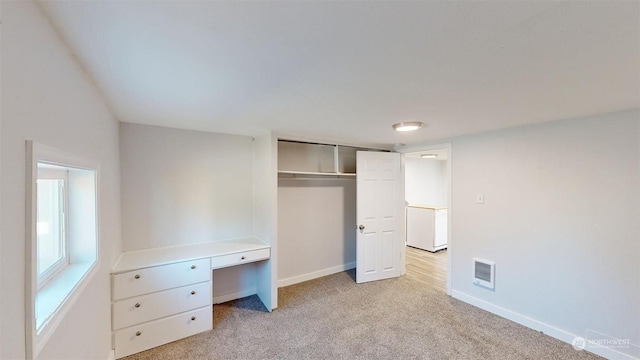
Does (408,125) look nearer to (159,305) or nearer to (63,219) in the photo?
(63,219)

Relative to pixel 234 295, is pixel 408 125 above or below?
Answer: above

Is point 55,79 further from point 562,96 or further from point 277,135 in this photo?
point 562,96

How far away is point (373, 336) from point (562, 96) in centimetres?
245

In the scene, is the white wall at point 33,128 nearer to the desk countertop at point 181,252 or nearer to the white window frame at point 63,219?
the white window frame at point 63,219

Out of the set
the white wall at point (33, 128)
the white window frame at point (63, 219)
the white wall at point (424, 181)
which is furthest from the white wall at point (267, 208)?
the white wall at point (424, 181)

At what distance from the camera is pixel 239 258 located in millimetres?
2736

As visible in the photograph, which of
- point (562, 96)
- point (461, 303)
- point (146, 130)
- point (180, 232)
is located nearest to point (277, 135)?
point (146, 130)

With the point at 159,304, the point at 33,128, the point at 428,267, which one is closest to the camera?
the point at 33,128

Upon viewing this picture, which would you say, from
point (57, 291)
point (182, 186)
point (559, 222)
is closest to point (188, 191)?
point (182, 186)

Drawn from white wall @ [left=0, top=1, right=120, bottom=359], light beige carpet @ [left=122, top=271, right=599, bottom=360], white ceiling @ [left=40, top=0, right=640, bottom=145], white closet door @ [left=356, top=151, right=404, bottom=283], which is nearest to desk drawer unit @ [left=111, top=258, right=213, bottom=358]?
light beige carpet @ [left=122, top=271, right=599, bottom=360]

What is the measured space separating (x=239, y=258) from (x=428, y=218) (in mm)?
4051

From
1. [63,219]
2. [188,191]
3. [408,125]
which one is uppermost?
[408,125]

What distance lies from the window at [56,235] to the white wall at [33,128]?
0.04 meters

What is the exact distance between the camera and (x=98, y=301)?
69.3 inches
